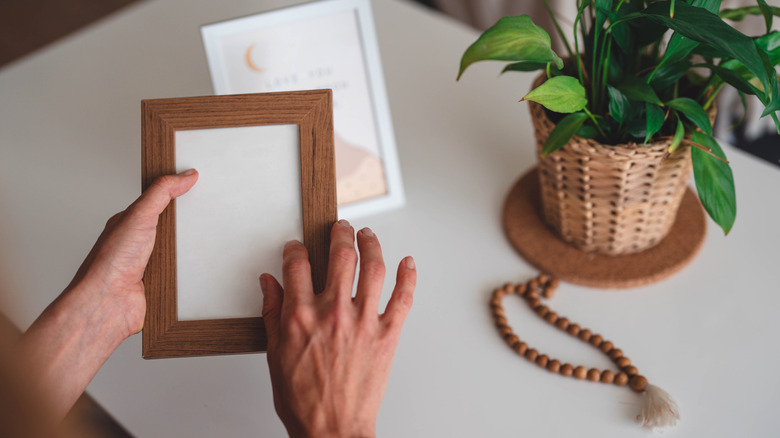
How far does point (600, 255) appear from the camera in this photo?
0.96 metres

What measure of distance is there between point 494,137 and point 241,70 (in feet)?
1.51

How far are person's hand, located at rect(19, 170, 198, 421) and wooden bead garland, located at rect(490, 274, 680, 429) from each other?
455 millimetres

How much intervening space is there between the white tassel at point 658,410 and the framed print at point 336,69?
1.61ft

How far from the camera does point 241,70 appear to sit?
0.99 m

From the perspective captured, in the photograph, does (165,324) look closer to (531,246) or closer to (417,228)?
(417,228)

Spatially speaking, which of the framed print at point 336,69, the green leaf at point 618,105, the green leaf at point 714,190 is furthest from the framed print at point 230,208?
the green leaf at point 714,190

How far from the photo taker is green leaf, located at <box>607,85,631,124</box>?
77 centimetres

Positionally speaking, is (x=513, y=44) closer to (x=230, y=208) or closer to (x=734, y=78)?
(x=734, y=78)

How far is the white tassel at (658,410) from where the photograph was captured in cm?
77

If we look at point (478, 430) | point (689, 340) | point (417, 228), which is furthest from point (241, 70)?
point (689, 340)

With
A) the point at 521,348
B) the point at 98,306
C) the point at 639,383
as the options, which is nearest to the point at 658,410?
the point at 639,383

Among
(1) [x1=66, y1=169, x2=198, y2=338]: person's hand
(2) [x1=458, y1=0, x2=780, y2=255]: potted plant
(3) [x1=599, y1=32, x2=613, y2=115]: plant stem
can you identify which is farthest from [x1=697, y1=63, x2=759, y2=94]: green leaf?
(1) [x1=66, y1=169, x2=198, y2=338]: person's hand

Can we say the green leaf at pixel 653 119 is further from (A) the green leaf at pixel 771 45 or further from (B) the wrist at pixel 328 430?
(B) the wrist at pixel 328 430

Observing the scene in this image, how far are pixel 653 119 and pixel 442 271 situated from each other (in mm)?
375
